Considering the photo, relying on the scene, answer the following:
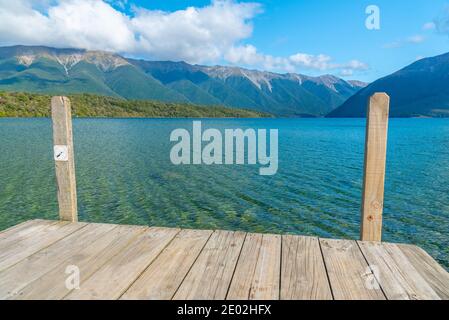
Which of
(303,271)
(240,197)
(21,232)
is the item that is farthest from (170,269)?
(240,197)

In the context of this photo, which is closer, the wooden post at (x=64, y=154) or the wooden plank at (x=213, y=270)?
the wooden plank at (x=213, y=270)

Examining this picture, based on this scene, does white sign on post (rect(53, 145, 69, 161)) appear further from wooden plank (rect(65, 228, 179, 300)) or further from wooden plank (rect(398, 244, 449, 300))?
wooden plank (rect(398, 244, 449, 300))

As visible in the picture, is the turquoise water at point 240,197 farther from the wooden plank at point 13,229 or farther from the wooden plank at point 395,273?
the wooden plank at point 13,229

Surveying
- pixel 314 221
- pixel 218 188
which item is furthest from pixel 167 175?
pixel 314 221

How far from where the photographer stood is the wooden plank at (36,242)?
13.1 ft

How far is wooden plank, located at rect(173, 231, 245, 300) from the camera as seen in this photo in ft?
10.4

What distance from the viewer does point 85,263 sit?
3873 millimetres

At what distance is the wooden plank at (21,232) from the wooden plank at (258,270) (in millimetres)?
3200

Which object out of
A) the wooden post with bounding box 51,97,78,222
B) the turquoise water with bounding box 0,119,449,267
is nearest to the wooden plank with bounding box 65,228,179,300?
the wooden post with bounding box 51,97,78,222

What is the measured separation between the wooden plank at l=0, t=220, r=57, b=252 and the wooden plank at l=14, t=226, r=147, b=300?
1111 mm

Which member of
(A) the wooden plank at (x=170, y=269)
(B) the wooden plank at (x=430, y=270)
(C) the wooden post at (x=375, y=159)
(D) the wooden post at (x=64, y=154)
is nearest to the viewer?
(A) the wooden plank at (x=170, y=269)

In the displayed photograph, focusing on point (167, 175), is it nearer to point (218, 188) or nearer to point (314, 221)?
point (218, 188)

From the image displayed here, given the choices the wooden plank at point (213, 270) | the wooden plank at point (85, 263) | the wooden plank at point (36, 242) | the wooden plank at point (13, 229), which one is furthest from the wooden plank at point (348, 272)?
the wooden plank at point (13, 229)
